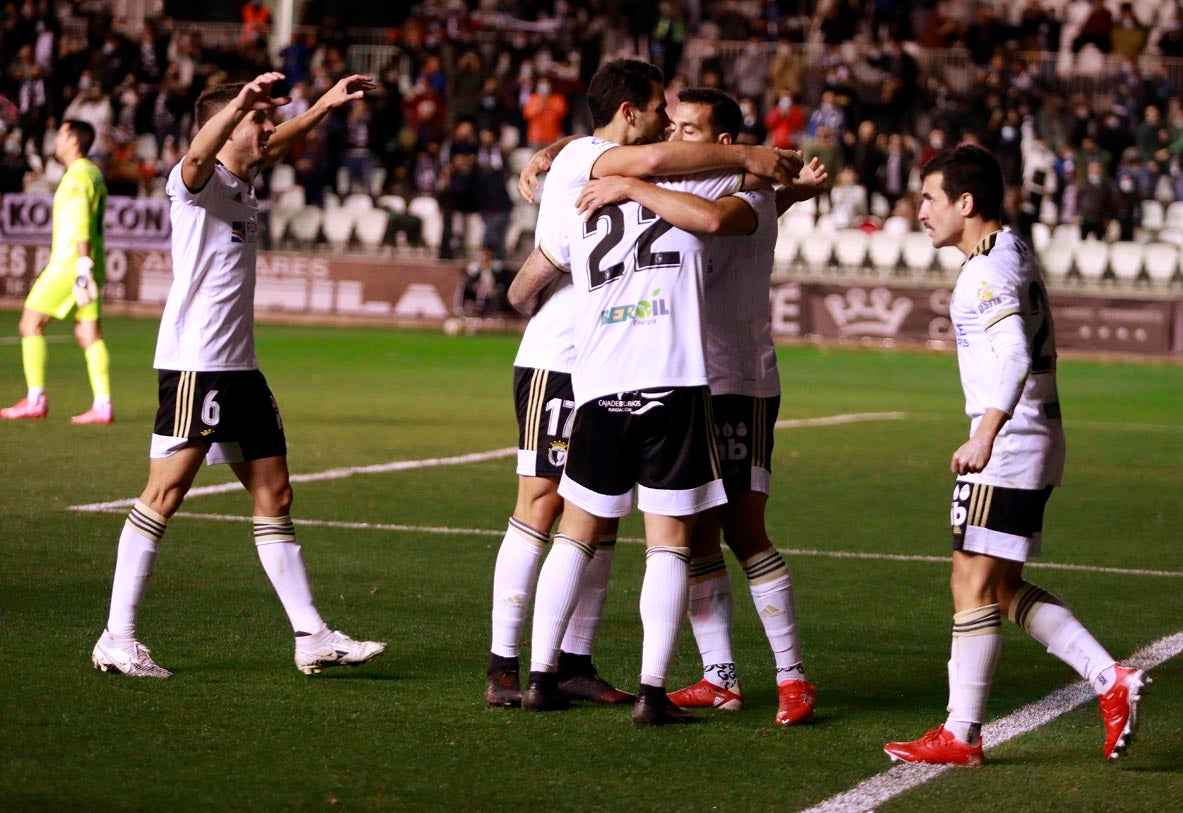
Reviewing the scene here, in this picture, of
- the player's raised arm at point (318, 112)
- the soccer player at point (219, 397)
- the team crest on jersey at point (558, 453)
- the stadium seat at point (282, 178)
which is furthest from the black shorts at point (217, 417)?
the stadium seat at point (282, 178)

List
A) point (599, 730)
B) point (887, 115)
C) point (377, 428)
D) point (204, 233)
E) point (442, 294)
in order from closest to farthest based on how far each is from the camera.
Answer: point (599, 730) < point (204, 233) < point (377, 428) < point (442, 294) < point (887, 115)

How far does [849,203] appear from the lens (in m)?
27.4

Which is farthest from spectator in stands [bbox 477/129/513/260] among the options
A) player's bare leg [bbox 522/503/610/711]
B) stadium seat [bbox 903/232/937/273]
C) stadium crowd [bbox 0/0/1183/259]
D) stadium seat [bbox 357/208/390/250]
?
player's bare leg [bbox 522/503/610/711]

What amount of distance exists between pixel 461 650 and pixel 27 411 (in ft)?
→ 26.5

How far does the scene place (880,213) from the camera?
27.7 m

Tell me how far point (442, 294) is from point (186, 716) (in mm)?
20878

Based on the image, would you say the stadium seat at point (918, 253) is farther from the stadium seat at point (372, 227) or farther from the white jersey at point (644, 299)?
the white jersey at point (644, 299)

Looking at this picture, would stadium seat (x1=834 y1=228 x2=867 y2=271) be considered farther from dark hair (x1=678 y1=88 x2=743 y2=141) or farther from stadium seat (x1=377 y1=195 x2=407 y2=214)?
dark hair (x1=678 y1=88 x2=743 y2=141)

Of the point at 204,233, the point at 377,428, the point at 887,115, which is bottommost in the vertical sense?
the point at 377,428

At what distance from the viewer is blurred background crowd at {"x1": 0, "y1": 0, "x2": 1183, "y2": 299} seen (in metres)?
27.2

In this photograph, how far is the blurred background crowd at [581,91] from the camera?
89.1 feet

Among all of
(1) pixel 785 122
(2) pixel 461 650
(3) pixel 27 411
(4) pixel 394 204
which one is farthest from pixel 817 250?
(2) pixel 461 650

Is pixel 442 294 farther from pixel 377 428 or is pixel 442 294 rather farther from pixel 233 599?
pixel 233 599

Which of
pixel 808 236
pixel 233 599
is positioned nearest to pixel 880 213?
pixel 808 236
